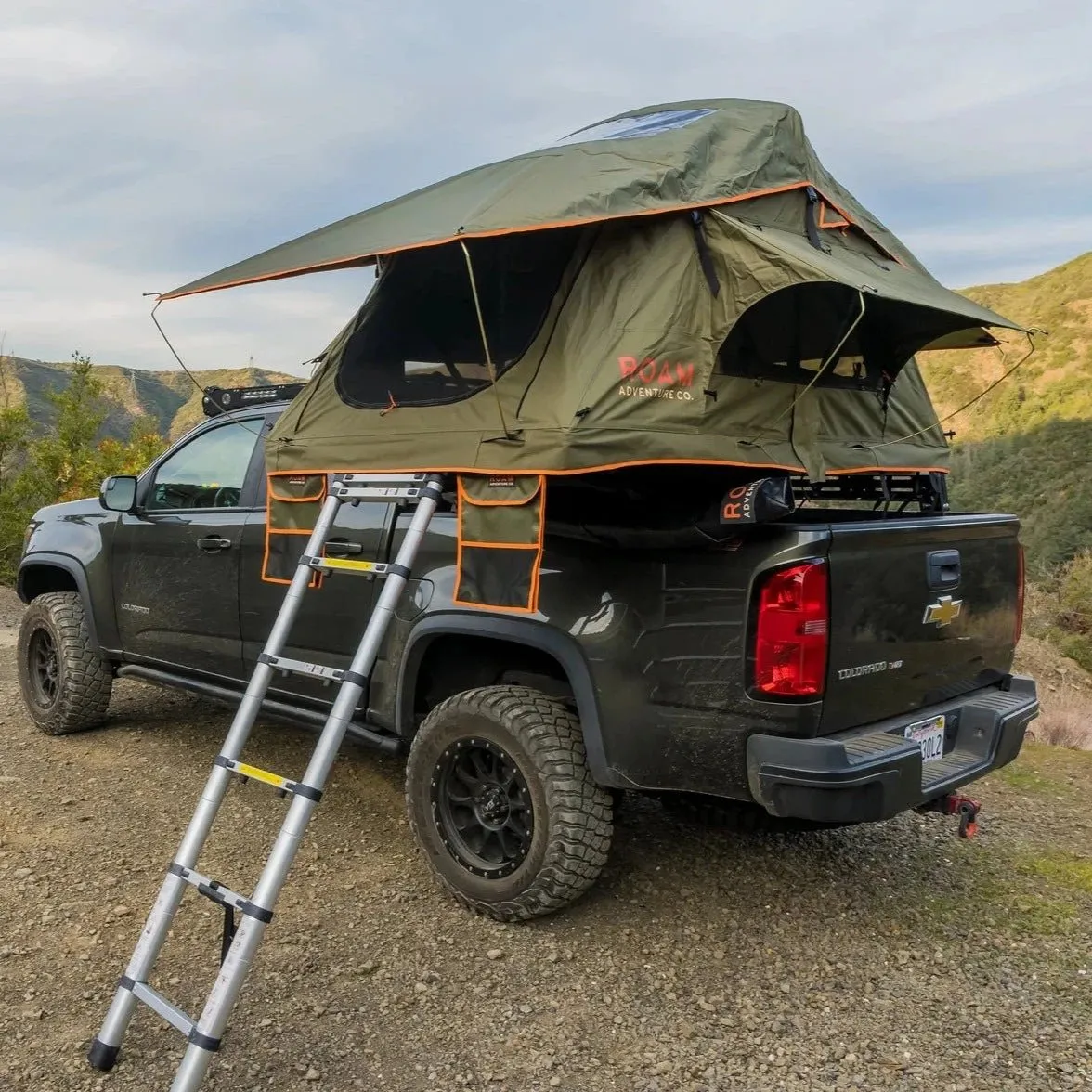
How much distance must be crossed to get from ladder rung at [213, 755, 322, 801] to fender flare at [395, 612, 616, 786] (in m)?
0.85

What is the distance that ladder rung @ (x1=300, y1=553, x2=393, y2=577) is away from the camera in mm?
3021

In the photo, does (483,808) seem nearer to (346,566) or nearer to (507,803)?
(507,803)

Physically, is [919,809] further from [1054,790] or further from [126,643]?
[126,643]

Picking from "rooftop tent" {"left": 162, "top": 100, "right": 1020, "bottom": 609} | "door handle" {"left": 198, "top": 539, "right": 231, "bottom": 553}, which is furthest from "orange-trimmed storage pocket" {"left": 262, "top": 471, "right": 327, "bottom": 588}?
"door handle" {"left": 198, "top": 539, "right": 231, "bottom": 553}

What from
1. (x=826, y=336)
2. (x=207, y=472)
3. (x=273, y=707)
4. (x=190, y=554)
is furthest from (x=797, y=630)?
(x=207, y=472)

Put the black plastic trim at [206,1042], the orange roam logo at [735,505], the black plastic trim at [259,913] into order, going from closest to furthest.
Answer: the black plastic trim at [206,1042] → the black plastic trim at [259,913] → the orange roam logo at [735,505]

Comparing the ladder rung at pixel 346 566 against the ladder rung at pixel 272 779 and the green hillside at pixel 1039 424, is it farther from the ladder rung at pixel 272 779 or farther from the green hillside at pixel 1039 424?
the green hillside at pixel 1039 424

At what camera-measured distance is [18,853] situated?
4.02 meters

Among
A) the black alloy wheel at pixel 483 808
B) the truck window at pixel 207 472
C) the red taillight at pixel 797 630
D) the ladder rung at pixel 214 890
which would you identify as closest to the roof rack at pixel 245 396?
the truck window at pixel 207 472

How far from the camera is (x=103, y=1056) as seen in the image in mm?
2623

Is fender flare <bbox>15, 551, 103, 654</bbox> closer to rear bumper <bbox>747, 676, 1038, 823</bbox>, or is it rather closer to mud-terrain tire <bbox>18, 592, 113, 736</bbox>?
mud-terrain tire <bbox>18, 592, 113, 736</bbox>

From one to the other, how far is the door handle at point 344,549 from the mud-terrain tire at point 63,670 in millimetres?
2217

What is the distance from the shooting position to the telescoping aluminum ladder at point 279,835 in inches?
96.7

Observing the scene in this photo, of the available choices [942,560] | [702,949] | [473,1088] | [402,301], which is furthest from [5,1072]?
[942,560]
